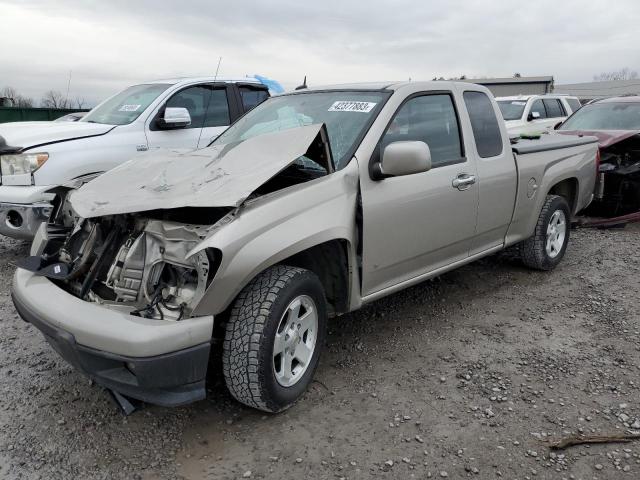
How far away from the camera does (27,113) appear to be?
18.1 meters

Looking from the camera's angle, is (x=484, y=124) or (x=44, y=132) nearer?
(x=484, y=124)

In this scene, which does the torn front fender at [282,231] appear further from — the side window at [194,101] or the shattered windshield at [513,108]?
the shattered windshield at [513,108]

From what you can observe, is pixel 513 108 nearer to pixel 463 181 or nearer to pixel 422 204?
pixel 463 181

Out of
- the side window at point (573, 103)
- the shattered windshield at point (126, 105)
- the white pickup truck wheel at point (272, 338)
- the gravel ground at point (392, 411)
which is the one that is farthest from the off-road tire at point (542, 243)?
the side window at point (573, 103)

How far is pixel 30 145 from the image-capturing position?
5016 mm

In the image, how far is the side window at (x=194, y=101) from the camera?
6.40 m

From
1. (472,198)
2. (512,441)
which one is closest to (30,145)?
(472,198)

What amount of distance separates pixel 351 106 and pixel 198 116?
11.6 feet

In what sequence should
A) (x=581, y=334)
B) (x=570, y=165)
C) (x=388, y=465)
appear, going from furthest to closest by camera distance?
(x=570, y=165) < (x=581, y=334) < (x=388, y=465)

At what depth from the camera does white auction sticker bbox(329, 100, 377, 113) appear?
3537 millimetres

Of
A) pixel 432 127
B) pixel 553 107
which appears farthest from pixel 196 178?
pixel 553 107

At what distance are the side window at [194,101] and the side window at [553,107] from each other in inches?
354

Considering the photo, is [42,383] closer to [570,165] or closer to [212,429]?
[212,429]

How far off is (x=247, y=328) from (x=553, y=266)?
3.80 meters
